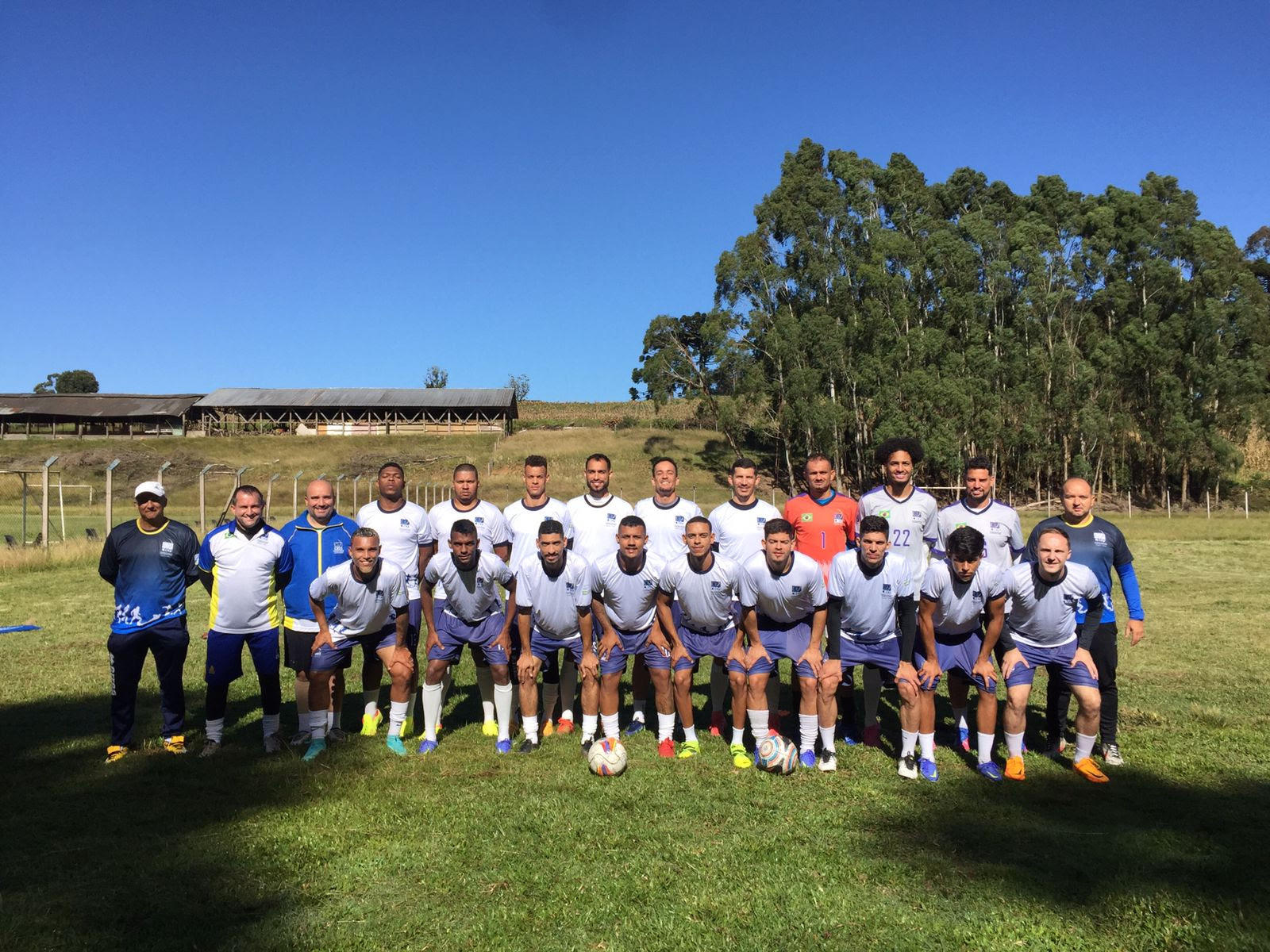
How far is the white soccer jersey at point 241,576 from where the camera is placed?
6.54 m

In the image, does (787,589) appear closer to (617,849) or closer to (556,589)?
(556,589)

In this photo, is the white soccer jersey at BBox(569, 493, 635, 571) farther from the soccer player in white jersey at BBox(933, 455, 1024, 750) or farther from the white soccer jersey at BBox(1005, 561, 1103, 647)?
the white soccer jersey at BBox(1005, 561, 1103, 647)

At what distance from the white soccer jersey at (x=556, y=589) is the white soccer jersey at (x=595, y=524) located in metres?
0.92

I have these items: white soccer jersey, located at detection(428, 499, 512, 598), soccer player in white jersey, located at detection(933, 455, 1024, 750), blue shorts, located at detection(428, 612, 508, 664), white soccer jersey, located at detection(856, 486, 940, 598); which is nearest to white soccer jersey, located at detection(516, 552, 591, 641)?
blue shorts, located at detection(428, 612, 508, 664)

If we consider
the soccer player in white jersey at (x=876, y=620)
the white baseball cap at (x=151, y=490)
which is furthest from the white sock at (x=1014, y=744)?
the white baseball cap at (x=151, y=490)

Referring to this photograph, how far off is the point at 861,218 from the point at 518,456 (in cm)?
2525

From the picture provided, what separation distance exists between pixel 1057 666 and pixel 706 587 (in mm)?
2800

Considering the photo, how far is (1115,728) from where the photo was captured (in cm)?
648

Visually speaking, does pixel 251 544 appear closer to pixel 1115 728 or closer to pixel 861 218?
pixel 1115 728

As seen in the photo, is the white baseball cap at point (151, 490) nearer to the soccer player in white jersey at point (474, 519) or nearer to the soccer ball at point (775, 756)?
the soccer player in white jersey at point (474, 519)

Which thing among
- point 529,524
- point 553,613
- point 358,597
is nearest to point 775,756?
point 553,613

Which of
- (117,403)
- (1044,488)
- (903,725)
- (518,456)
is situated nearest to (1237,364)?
(1044,488)

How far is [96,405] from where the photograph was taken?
62.1 m

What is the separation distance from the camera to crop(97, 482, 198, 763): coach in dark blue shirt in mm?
6375
